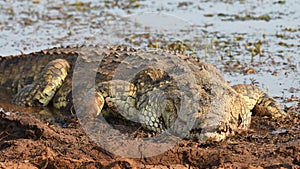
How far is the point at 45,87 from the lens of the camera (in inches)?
316

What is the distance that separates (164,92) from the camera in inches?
262

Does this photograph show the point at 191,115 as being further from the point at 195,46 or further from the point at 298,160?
the point at 195,46

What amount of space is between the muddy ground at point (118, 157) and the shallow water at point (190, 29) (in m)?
2.49

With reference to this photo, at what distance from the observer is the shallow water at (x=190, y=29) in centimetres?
1022

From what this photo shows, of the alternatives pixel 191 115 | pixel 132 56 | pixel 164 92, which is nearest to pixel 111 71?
pixel 132 56

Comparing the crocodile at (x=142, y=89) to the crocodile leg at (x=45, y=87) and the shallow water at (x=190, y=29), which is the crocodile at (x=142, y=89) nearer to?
the crocodile leg at (x=45, y=87)

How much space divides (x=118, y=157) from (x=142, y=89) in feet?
6.14

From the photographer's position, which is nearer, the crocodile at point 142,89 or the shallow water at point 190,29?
the crocodile at point 142,89

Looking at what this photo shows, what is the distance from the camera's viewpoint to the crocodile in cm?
623

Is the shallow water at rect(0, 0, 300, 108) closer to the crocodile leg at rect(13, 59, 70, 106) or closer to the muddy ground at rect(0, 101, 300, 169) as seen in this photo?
the muddy ground at rect(0, 101, 300, 169)

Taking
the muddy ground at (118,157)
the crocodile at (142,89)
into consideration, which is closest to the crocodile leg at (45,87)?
the crocodile at (142,89)

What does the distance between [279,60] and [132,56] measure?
3.72m

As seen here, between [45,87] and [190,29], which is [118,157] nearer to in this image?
Answer: [45,87]

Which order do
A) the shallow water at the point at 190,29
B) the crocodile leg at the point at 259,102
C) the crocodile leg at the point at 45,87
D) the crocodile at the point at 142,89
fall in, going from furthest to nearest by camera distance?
1. the shallow water at the point at 190,29
2. the crocodile leg at the point at 45,87
3. the crocodile leg at the point at 259,102
4. the crocodile at the point at 142,89
